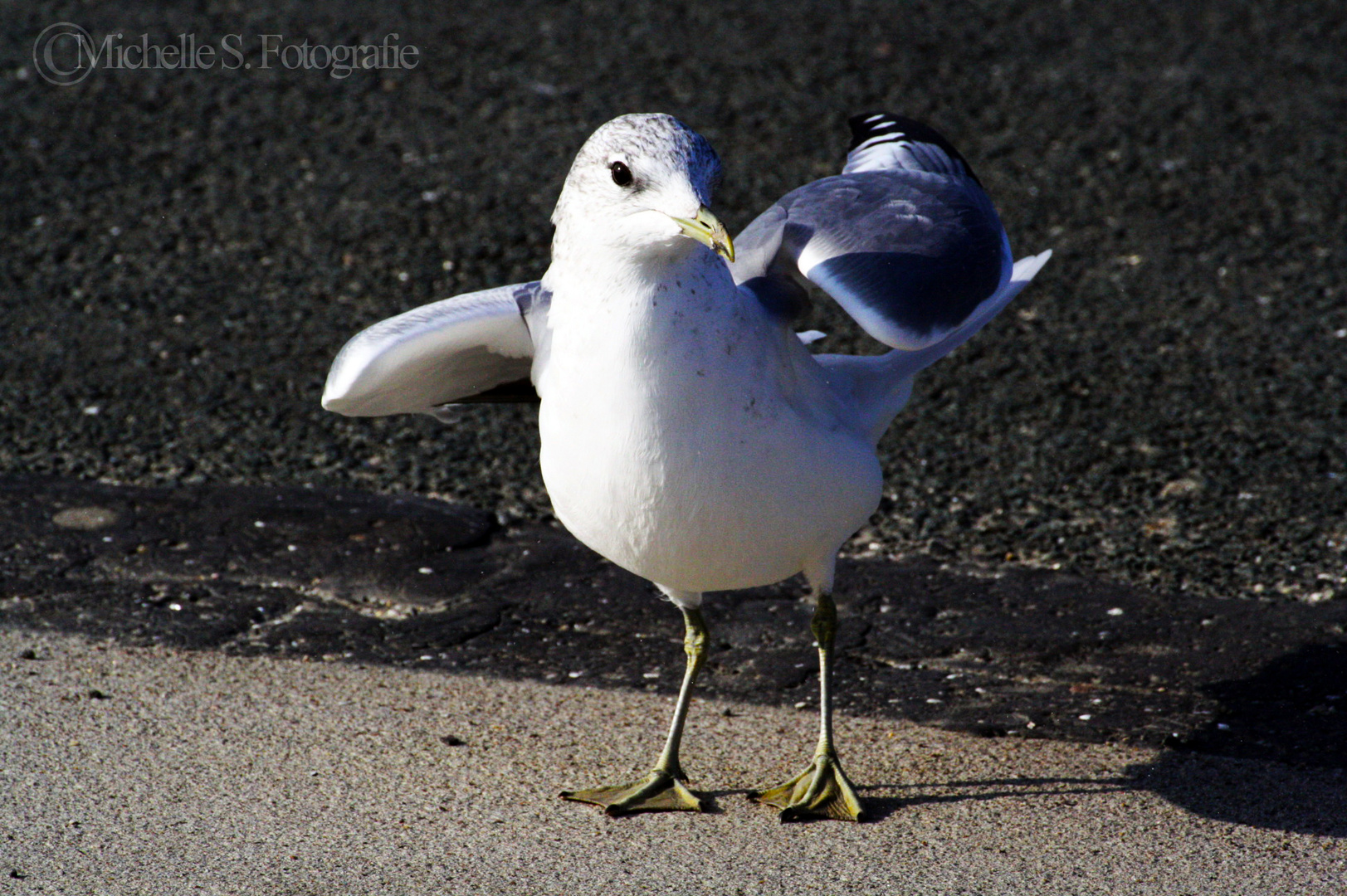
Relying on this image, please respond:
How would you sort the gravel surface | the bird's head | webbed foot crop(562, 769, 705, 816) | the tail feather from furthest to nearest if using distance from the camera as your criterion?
the gravel surface
the tail feather
webbed foot crop(562, 769, 705, 816)
the bird's head

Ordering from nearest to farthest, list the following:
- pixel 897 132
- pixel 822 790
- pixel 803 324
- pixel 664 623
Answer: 1. pixel 822 790
2. pixel 897 132
3. pixel 664 623
4. pixel 803 324

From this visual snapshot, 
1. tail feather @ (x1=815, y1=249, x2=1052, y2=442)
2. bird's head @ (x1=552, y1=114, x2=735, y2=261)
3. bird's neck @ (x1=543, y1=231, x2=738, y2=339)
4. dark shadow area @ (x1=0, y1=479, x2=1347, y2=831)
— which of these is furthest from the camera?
dark shadow area @ (x1=0, y1=479, x2=1347, y2=831)

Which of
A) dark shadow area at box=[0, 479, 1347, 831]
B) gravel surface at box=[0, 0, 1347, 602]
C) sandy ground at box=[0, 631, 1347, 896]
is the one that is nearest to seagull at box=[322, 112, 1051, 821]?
sandy ground at box=[0, 631, 1347, 896]

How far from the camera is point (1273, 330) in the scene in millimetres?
6227

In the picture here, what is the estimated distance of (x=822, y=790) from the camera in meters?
3.59

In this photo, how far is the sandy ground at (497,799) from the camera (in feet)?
10.8

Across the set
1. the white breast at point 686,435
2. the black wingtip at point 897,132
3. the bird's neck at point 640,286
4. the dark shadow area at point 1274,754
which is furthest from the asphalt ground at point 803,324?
the bird's neck at point 640,286

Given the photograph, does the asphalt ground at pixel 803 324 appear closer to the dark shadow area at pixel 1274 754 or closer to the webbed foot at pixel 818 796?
the dark shadow area at pixel 1274 754

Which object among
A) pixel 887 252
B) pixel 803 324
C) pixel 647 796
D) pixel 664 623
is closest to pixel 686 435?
pixel 887 252

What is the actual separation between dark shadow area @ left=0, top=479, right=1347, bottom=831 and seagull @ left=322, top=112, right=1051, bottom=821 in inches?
18.3

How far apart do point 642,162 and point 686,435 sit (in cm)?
56

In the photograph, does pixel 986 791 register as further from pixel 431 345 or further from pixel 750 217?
pixel 750 217

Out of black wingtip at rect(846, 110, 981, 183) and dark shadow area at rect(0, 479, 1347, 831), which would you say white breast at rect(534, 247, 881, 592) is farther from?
black wingtip at rect(846, 110, 981, 183)

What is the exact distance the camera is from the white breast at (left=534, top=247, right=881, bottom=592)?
310 centimetres
